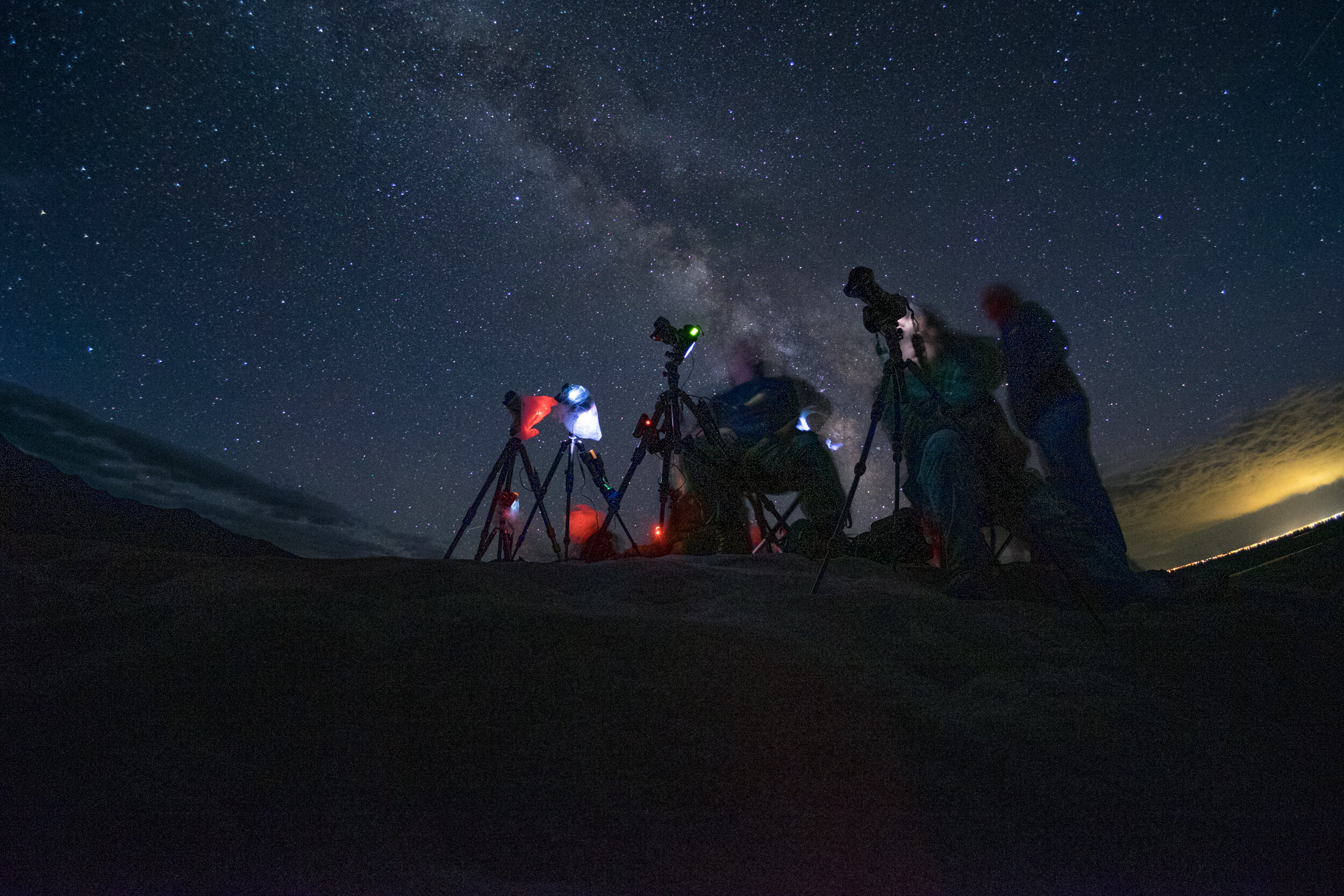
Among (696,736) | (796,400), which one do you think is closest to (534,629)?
(696,736)

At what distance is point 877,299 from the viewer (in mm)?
3691

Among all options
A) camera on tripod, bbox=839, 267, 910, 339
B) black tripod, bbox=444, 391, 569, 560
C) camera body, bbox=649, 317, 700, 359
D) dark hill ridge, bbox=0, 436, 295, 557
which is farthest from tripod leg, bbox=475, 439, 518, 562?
dark hill ridge, bbox=0, 436, 295, 557

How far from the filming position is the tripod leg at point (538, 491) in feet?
22.1

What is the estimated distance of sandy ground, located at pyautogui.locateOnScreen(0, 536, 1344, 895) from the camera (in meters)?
1.24

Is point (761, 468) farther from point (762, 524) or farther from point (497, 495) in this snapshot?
point (497, 495)

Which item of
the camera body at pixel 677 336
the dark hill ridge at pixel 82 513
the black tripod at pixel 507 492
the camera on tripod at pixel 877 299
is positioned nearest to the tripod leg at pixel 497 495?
the black tripod at pixel 507 492

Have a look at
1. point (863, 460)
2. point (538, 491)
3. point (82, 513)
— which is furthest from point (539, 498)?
point (82, 513)

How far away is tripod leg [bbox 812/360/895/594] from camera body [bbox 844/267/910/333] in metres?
0.27

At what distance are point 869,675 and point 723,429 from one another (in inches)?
215

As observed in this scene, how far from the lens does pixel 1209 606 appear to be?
296cm

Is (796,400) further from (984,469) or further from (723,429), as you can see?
(984,469)

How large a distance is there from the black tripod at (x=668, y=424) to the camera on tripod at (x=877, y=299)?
324 centimetres

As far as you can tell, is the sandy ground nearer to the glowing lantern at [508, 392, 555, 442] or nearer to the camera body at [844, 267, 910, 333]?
the camera body at [844, 267, 910, 333]

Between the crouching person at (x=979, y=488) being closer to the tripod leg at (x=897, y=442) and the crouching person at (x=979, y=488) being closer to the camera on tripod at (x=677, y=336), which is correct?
the tripod leg at (x=897, y=442)
